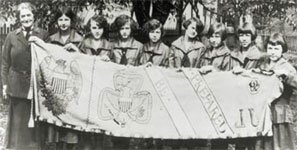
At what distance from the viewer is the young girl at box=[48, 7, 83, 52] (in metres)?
4.19

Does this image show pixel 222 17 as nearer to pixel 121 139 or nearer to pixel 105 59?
pixel 105 59

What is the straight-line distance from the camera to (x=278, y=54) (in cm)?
428

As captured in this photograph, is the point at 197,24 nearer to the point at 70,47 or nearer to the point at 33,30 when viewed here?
the point at 70,47

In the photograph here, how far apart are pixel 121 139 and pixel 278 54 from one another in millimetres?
1495

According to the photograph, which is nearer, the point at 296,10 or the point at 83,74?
the point at 83,74

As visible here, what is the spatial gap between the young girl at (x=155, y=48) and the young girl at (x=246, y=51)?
57 cm

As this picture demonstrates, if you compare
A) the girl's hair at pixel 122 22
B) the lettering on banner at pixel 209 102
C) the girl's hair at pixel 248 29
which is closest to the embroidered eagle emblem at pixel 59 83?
the girl's hair at pixel 122 22

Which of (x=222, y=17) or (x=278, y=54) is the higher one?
(x=222, y=17)

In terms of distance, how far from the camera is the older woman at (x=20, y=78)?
4.19 meters

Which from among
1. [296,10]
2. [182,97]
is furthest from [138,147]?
[296,10]

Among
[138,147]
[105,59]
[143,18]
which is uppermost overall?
[143,18]

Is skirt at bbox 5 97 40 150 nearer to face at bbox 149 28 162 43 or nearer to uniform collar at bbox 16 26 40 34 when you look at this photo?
uniform collar at bbox 16 26 40 34

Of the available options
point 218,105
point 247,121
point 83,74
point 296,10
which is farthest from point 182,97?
point 296,10

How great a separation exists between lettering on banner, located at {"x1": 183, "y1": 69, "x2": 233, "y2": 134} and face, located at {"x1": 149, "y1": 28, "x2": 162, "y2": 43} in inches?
13.8
